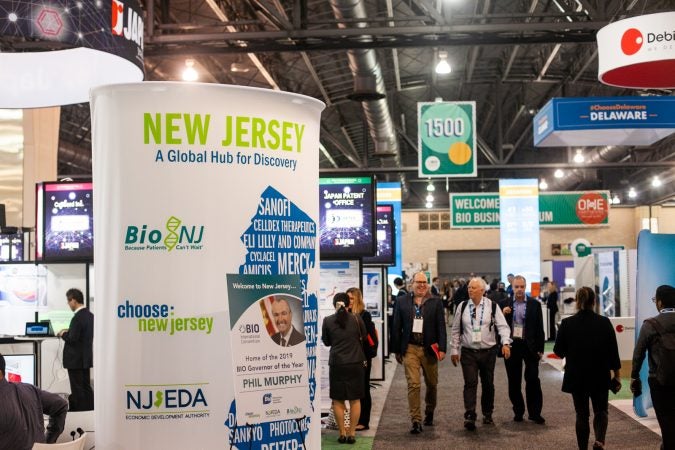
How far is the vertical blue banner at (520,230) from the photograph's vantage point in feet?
63.4

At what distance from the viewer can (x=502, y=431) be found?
25.9 feet

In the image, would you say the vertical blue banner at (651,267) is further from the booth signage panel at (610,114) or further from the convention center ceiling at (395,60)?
the convention center ceiling at (395,60)

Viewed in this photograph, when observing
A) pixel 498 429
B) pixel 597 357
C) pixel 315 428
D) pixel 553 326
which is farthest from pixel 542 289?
pixel 315 428

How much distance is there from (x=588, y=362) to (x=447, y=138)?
8235 millimetres

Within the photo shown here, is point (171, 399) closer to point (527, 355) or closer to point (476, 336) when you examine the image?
point (476, 336)

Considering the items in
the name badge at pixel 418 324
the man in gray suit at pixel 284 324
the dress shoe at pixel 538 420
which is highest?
the man in gray suit at pixel 284 324

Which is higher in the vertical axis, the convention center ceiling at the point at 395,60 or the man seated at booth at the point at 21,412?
the convention center ceiling at the point at 395,60

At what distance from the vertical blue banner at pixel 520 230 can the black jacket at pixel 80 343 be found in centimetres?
1275

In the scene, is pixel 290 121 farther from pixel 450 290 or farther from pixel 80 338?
pixel 450 290

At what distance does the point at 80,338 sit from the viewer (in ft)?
26.7

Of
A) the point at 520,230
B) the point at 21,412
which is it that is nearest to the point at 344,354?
the point at 21,412

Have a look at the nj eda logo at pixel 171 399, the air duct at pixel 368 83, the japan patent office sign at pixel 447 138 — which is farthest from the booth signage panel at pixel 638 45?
the japan patent office sign at pixel 447 138

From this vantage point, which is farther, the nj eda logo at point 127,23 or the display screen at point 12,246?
the display screen at point 12,246

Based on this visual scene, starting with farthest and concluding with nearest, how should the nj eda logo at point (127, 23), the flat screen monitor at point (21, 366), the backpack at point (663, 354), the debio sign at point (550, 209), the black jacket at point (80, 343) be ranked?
the debio sign at point (550, 209), the black jacket at point (80, 343), the flat screen monitor at point (21, 366), the backpack at point (663, 354), the nj eda logo at point (127, 23)
